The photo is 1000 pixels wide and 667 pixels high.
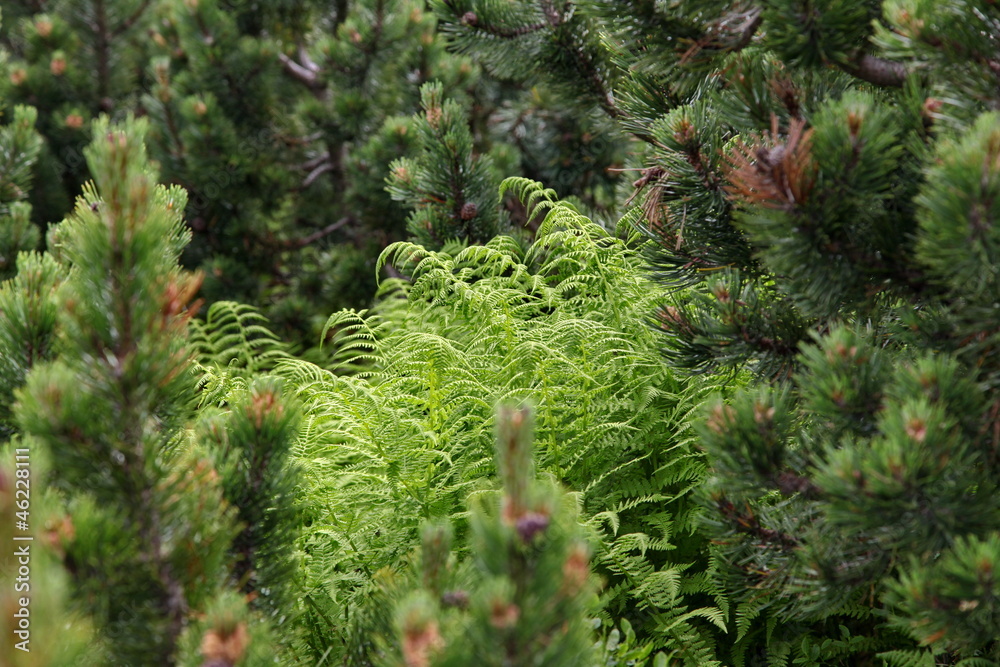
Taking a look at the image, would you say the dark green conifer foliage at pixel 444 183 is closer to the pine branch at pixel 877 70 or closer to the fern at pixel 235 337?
the fern at pixel 235 337

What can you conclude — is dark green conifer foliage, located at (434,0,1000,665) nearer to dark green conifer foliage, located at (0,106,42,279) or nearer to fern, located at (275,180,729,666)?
fern, located at (275,180,729,666)

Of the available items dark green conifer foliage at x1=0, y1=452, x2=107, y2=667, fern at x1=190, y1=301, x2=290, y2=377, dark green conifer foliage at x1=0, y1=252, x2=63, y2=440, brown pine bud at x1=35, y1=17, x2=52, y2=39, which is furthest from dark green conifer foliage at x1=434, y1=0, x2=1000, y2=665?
brown pine bud at x1=35, y1=17, x2=52, y2=39

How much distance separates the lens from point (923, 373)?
4.39ft


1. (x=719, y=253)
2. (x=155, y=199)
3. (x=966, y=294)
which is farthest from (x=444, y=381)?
(x=966, y=294)

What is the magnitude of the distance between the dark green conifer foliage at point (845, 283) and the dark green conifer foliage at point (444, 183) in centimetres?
119

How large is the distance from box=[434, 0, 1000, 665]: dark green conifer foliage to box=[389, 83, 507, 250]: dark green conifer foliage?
3.91 feet

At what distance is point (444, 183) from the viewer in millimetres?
3070

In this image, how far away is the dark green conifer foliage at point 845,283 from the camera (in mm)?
1291

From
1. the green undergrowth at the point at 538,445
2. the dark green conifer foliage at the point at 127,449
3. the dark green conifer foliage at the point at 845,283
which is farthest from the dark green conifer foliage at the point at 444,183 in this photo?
the dark green conifer foliage at the point at 127,449

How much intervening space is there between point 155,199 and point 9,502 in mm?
717

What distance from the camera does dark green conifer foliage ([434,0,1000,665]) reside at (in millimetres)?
1291

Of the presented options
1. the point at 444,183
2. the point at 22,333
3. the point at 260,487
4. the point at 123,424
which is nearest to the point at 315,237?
the point at 444,183

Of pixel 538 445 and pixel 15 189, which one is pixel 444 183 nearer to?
pixel 538 445

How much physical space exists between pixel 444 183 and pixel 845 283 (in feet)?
6.02
